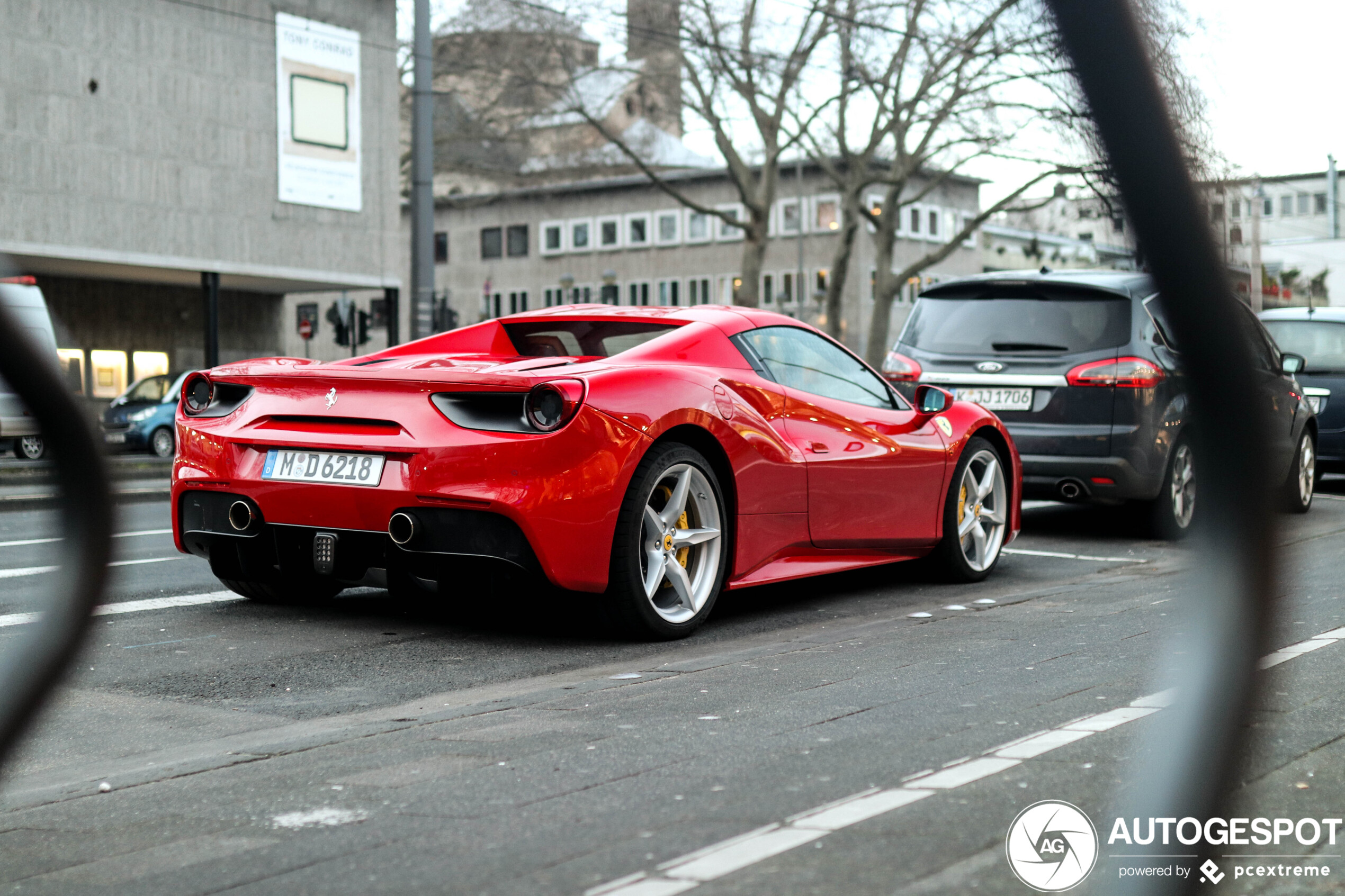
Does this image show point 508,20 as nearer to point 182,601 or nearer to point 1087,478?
point 1087,478

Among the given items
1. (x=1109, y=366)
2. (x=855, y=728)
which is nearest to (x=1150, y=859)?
(x=855, y=728)

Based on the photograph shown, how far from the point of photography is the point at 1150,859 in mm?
1680

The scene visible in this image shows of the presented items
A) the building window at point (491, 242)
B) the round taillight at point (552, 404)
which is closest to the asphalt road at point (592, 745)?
the round taillight at point (552, 404)

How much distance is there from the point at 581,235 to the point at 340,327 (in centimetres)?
4618

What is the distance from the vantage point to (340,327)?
28000 millimetres

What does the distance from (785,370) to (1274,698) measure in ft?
17.1

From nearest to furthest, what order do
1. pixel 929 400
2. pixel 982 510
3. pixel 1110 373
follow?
1. pixel 929 400
2. pixel 982 510
3. pixel 1110 373

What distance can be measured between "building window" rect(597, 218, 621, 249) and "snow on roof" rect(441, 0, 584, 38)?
119ft

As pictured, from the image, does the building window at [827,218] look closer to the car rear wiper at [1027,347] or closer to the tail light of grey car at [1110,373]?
the car rear wiper at [1027,347]

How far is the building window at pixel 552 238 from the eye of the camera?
74.2 meters

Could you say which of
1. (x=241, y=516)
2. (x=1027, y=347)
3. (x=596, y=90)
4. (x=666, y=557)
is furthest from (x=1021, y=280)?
(x=596, y=90)

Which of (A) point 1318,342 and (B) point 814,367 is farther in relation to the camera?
(A) point 1318,342

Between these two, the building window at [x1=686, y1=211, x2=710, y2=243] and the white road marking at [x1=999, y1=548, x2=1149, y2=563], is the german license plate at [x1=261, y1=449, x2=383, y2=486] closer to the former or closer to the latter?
the white road marking at [x1=999, y1=548, x2=1149, y2=563]

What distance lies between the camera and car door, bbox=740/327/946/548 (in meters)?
6.41
